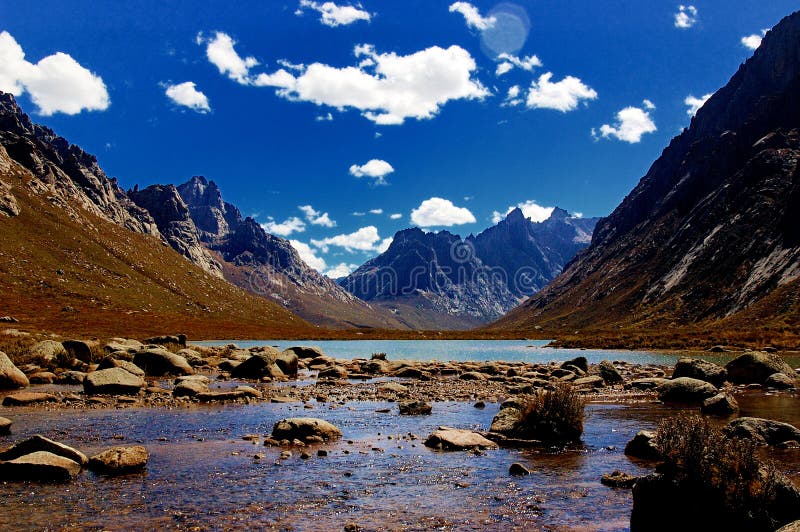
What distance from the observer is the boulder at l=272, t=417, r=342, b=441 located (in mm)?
19844

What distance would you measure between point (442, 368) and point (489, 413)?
92.9 feet

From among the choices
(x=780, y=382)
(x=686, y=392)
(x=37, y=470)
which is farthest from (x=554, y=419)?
(x=780, y=382)

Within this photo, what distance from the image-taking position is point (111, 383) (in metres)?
31.5

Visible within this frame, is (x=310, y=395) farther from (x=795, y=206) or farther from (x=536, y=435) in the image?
(x=795, y=206)

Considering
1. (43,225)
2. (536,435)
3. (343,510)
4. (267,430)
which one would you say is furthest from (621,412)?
(43,225)

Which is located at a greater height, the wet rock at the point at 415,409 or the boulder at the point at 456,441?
the boulder at the point at 456,441

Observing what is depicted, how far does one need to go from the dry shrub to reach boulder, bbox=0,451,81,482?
595 inches

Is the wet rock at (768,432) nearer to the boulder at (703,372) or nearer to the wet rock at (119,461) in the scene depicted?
the wet rock at (119,461)

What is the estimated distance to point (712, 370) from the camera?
37.1 meters

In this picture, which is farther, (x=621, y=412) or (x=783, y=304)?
Result: (x=783, y=304)

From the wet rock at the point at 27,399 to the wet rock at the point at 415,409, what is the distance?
18.5m

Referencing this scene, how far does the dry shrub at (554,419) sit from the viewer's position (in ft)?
65.6

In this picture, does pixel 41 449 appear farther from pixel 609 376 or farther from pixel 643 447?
pixel 609 376

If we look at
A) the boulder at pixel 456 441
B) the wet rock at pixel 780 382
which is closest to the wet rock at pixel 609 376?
the wet rock at pixel 780 382
